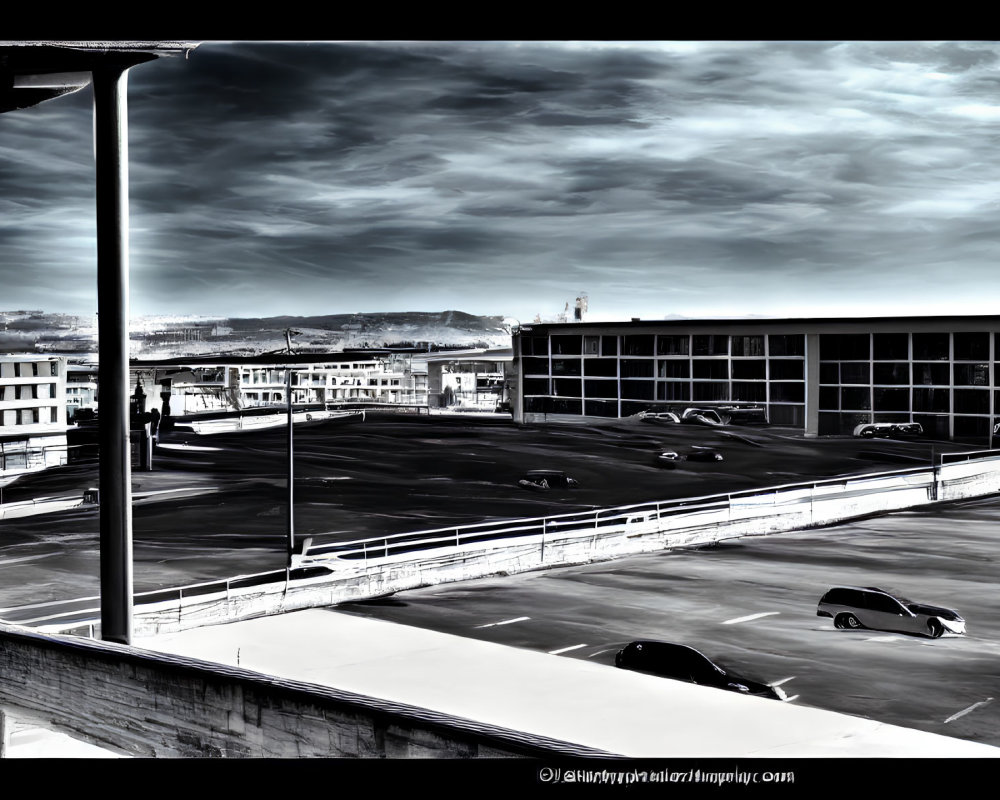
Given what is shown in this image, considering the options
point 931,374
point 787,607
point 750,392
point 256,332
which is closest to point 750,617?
point 787,607

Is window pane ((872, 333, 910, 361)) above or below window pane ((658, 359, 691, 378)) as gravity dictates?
above

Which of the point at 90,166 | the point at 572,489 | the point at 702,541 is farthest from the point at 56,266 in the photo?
the point at 702,541

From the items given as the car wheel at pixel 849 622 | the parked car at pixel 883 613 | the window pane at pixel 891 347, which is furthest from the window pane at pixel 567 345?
the car wheel at pixel 849 622

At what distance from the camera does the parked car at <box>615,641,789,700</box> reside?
10.8 meters

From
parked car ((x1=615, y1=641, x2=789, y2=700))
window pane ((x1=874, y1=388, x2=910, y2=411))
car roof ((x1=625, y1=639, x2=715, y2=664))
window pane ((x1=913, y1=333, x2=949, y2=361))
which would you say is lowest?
parked car ((x1=615, y1=641, x2=789, y2=700))

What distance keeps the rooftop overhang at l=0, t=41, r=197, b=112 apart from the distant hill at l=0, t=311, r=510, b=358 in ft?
16.9

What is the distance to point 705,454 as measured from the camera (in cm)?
1314

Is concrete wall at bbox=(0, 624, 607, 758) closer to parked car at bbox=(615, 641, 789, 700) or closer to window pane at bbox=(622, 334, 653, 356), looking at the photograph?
window pane at bbox=(622, 334, 653, 356)

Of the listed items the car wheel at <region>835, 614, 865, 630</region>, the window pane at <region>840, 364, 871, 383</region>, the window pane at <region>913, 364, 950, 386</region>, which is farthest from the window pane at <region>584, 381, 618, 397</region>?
the car wheel at <region>835, 614, 865, 630</region>

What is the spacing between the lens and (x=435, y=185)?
12.2m

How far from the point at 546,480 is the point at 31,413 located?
23.1 feet

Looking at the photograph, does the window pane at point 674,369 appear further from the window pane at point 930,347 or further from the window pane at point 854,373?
the window pane at point 930,347
